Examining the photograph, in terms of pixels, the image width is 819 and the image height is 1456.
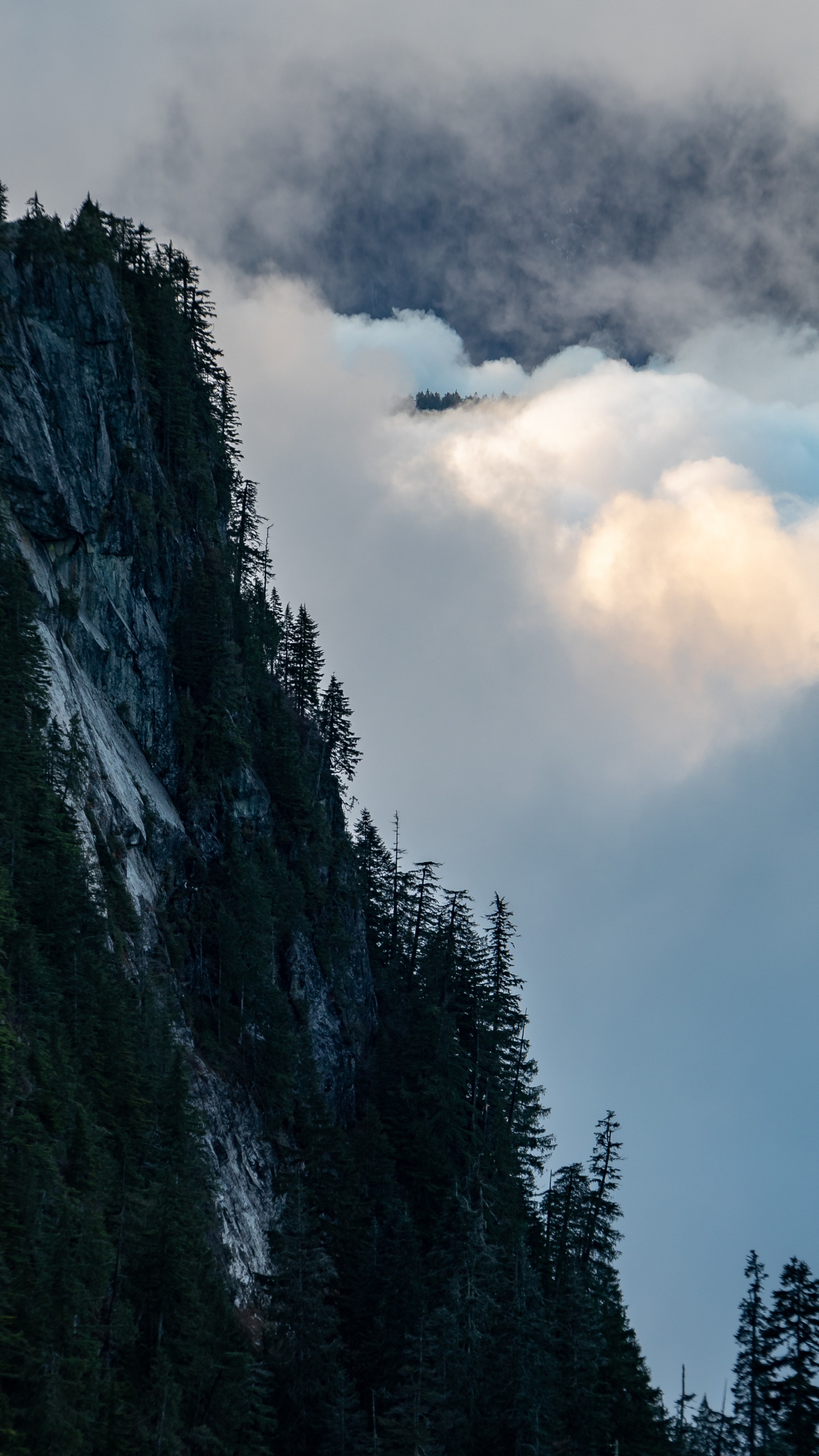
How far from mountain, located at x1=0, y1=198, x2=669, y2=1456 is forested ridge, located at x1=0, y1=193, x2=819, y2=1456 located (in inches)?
6.4

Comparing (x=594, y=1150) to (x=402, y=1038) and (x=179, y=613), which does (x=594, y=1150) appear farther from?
(x=179, y=613)

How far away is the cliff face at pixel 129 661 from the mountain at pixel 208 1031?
198 mm

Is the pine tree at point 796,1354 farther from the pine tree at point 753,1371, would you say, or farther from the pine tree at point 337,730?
the pine tree at point 337,730

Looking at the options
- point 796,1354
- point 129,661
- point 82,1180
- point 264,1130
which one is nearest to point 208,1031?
point 264,1130

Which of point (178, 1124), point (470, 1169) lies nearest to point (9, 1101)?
point (178, 1124)

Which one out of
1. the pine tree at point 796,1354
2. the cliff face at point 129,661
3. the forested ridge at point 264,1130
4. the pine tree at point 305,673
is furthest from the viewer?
the pine tree at point 305,673

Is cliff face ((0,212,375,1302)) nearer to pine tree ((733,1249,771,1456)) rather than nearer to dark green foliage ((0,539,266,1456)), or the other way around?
dark green foliage ((0,539,266,1456))

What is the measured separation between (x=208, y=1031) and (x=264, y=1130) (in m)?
5.54

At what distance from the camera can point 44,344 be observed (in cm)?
5097

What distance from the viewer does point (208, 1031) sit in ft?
162

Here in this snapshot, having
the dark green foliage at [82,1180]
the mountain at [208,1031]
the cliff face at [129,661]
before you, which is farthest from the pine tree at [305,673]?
the dark green foliage at [82,1180]

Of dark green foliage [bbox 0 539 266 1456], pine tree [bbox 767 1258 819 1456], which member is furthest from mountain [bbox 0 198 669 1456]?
pine tree [bbox 767 1258 819 1456]

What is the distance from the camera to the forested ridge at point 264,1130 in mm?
27500

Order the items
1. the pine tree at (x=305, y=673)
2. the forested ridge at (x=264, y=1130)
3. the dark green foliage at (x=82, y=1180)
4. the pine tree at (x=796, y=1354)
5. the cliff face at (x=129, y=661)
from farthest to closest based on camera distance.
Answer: the pine tree at (x=305, y=673)
the cliff face at (x=129, y=661)
the pine tree at (x=796, y=1354)
the forested ridge at (x=264, y=1130)
the dark green foliage at (x=82, y=1180)
